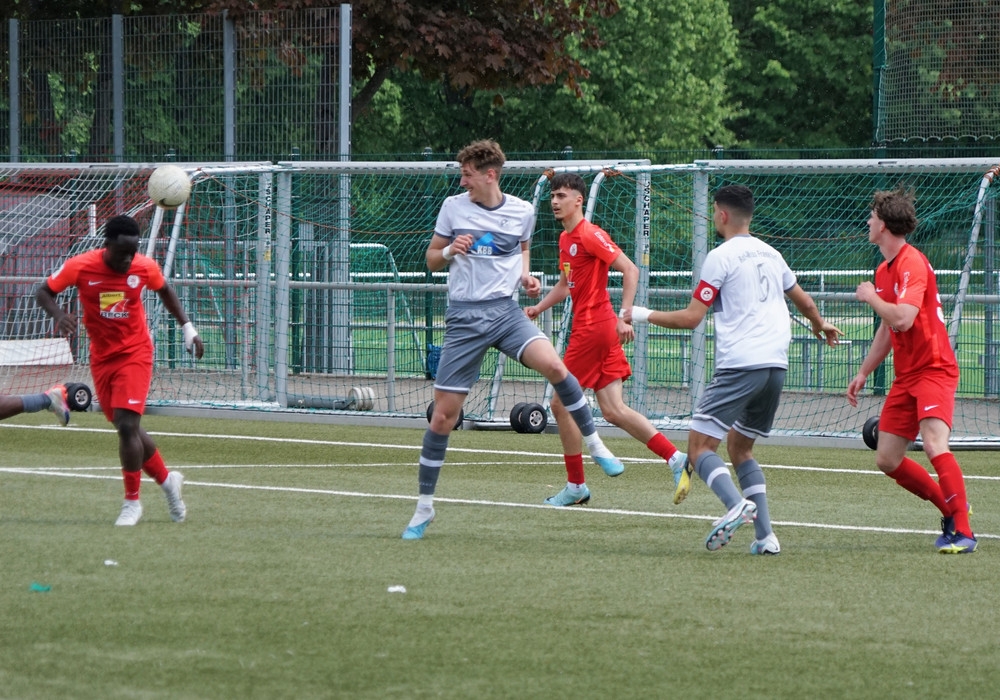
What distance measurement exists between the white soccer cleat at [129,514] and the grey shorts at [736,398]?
3.19m

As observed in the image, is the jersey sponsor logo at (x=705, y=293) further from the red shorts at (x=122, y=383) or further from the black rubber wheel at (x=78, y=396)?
the black rubber wheel at (x=78, y=396)

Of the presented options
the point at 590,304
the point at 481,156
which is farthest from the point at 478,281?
the point at 590,304

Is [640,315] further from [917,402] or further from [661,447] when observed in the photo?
[661,447]

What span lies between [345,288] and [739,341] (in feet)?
28.3

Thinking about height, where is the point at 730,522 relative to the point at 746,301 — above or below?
below

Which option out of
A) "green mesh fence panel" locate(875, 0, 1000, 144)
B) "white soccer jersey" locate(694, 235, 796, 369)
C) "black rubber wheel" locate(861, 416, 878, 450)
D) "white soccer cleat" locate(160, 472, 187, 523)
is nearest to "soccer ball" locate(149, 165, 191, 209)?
"white soccer cleat" locate(160, 472, 187, 523)

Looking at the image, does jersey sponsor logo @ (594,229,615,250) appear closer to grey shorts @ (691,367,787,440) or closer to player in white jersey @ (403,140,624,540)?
player in white jersey @ (403,140,624,540)

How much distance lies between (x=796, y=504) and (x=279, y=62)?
10.00m

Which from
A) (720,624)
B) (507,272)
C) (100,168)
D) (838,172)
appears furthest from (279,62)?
(720,624)

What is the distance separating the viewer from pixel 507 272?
8758 millimetres

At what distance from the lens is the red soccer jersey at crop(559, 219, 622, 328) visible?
33.6ft

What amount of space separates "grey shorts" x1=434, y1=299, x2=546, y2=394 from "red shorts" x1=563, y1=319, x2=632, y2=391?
1500mm

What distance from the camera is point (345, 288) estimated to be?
16.0m

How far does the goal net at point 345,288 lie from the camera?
15.3 m
